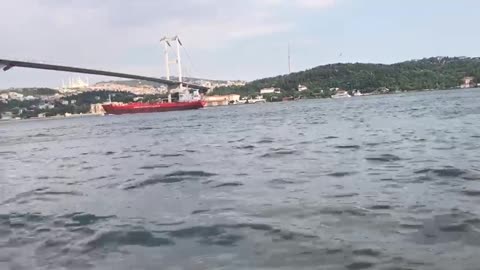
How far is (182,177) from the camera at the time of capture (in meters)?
8.04

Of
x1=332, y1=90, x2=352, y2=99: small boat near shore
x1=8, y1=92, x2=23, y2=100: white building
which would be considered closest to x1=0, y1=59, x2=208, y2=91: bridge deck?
x1=332, y1=90, x2=352, y2=99: small boat near shore

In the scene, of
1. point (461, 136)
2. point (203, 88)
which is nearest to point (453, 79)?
point (203, 88)

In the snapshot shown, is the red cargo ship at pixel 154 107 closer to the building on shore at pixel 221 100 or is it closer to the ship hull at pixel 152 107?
the ship hull at pixel 152 107

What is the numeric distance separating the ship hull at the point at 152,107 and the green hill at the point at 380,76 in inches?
1104

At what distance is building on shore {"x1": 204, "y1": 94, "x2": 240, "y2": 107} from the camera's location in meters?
105

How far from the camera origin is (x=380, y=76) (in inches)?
3893


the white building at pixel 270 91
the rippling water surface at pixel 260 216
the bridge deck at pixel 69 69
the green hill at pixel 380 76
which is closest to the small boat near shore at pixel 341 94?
the green hill at pixel 380 76

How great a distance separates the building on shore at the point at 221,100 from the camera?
Answer: 105 meters

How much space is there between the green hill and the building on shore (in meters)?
5.18

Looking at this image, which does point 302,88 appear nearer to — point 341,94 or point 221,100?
point 341,94

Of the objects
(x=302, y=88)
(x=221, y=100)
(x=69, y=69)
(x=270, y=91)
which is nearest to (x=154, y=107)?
(x=69, y=69)

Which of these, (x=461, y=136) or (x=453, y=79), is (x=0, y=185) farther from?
(x=453, y=79)

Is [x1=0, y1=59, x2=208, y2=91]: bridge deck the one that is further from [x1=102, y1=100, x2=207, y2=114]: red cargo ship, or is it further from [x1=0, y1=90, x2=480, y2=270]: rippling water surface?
[x1=0, y1=90, x2=480, y2=270]: rippling water surface

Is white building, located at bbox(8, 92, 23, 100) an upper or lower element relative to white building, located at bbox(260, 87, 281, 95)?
upper
